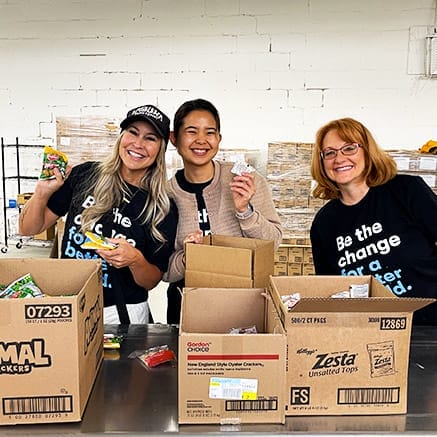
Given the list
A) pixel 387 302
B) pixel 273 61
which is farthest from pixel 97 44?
pixel 387 302

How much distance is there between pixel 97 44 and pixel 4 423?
4.50 metres

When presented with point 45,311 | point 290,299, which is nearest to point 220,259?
point 290,299

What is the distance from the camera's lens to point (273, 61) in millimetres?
4594

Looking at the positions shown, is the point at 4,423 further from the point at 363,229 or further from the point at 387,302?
the point at 363,229

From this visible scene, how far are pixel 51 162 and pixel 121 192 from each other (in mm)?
290

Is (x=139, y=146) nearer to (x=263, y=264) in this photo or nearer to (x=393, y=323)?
(x=263, y=264)

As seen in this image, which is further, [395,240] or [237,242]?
[395,240]

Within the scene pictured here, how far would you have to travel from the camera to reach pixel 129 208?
1693 millimetres

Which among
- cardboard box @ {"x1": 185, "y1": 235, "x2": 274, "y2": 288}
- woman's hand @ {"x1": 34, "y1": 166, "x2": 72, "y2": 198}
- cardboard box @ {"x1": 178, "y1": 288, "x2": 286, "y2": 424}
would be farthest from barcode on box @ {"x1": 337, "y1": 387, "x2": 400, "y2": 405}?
woman's hand @ {"x1": 34, "y1": 166, "x2": 72, "y2": 198}

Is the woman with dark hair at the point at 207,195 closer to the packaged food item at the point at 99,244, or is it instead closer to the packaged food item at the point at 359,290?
the packaged food item at the point at 99,244

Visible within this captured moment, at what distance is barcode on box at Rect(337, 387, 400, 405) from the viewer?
0.94 metres

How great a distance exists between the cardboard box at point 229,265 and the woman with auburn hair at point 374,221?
47 cm

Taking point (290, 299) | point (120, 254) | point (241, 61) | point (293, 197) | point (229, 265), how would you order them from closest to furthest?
point (290, 299) < point (229, 265) < point (120, 254) < point (293, 197) < point (241, 61)

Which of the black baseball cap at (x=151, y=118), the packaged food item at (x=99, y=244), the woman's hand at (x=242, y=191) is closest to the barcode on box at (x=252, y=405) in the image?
the packaged food item at (x=99, y=244)
